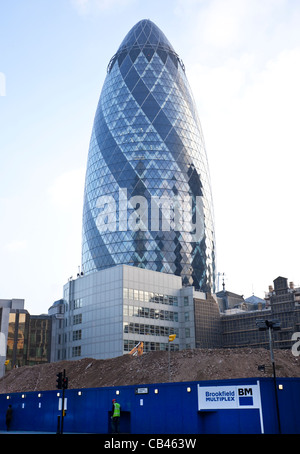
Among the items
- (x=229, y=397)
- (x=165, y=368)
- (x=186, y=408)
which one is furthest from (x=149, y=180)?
(x=229, y=397)

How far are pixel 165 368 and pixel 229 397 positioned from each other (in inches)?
623

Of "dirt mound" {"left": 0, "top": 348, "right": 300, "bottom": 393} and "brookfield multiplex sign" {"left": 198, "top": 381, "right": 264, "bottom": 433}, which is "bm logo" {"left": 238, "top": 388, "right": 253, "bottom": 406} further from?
"dirt mound" {"left": 0, "top": 348, "right": 300, "bottom": 393}

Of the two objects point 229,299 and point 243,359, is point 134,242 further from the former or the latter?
point 243,359

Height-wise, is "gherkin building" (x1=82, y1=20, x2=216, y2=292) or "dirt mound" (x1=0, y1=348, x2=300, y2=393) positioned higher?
"gherkin building" (x1=82, y1=20, x2=216, y2=292)

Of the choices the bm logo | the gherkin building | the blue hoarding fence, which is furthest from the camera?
the gherkin building

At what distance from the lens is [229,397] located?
2603 centimetres

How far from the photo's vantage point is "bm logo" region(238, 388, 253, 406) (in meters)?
25.5

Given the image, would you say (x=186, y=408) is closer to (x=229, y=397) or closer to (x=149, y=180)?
(x=229, y=397)

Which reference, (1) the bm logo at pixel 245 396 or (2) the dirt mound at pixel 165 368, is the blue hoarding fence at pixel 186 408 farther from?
(2) the dirt mound at pixel 165 368

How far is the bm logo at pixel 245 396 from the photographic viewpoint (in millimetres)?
25484

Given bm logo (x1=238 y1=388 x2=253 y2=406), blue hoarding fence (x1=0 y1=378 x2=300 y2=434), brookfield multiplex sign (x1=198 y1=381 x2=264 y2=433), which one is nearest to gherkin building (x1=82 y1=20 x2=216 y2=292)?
blue hoarding fence (x1=0 y1=378 x2=300 y2=434)

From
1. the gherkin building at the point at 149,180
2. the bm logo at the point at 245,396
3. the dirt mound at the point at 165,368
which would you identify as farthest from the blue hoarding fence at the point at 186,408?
the gherkin building at the point at 149,180
